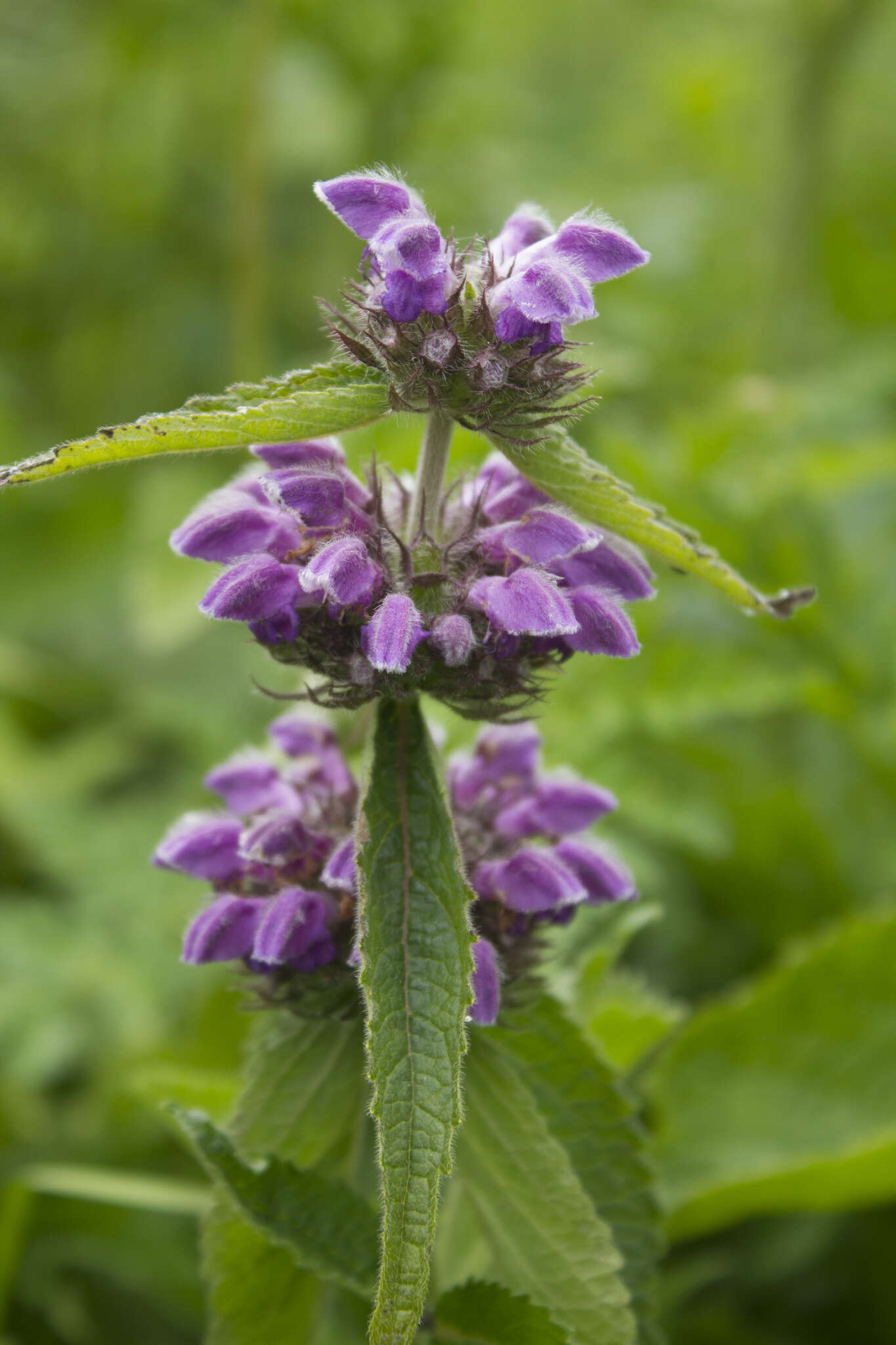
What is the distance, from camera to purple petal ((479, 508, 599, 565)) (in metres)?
1.58

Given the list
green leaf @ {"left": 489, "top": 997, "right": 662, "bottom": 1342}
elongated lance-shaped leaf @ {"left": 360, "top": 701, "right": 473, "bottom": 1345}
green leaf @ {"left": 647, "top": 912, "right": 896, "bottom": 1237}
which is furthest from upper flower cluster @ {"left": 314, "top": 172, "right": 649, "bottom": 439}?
green leaf @ {"left": 647, "top": 912, "right": 896, "bottom": 1237}

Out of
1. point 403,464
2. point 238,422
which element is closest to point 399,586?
point 238,422

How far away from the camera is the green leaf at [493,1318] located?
63.9 inches

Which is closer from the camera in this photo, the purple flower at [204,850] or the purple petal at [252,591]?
Answer: the purple petal at [252,591]

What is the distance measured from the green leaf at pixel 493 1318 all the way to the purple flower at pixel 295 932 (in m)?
0.49

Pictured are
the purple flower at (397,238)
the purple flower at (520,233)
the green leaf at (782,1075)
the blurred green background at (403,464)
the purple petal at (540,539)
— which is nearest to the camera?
the purple flower at (397,238)

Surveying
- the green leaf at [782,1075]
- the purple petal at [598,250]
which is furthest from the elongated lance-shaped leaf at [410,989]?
the green leaf at [782,1075]

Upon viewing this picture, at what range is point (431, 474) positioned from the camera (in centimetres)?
170

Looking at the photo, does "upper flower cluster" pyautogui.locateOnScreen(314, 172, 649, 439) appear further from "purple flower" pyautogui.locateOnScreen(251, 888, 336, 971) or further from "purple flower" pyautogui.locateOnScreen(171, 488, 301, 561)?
"purple flower" pyautogui.locateOnScreen(251, 888, 336, 971)

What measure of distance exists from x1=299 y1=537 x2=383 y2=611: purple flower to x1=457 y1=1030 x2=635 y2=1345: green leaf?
71 cm

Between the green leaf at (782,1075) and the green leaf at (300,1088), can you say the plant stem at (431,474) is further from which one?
the green leaf at (782,1075)

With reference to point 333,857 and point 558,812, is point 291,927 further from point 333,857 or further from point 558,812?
point 558,812

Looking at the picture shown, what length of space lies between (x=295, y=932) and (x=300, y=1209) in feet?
1.24

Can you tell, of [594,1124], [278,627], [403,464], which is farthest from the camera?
[403,464]
